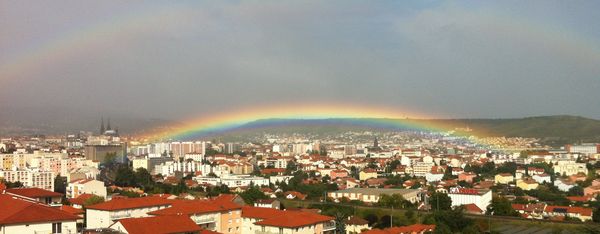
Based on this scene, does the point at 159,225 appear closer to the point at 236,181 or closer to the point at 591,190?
the point at 236,181

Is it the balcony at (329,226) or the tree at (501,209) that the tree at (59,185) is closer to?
the balcony at (329,226)

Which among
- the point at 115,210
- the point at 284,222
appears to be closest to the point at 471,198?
the point at 284,222

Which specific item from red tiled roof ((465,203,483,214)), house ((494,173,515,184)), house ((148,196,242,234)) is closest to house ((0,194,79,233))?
house ((148,196,242,234))

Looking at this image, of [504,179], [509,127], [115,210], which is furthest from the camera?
[509,127]

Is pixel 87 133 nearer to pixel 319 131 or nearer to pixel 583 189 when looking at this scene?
pixel 319 131

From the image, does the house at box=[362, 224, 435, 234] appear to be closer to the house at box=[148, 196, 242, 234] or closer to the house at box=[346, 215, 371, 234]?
the house at box=[346, 215, 371, 234]

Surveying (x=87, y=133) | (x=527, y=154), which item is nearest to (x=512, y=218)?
(x=527, y=154)
